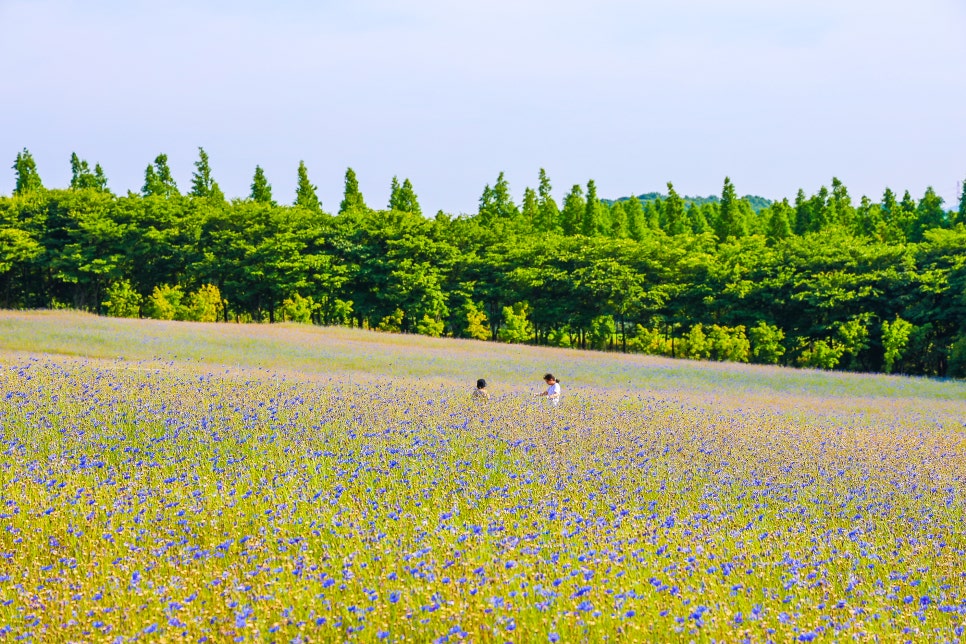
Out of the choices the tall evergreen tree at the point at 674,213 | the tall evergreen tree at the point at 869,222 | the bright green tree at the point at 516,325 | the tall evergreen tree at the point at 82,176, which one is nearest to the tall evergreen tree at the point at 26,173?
the tall evergreen tree at the point at 82,176

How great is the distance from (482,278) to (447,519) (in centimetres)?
5258

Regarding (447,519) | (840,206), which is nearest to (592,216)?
(840,206)

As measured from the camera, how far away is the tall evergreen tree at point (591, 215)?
74.1m

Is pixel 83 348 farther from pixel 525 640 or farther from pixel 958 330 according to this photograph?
pixel 958 330

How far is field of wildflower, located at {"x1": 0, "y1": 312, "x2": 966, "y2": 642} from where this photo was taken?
4.88m

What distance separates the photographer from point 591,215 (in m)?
74.2

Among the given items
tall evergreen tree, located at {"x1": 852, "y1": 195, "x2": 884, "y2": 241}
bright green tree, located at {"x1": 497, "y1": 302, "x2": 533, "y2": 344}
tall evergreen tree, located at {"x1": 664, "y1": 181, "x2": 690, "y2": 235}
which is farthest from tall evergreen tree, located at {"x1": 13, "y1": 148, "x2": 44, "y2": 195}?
tall evergreen tree, located at {"x1": 852, "y1": 195, "x2": 884, "y2": 241}

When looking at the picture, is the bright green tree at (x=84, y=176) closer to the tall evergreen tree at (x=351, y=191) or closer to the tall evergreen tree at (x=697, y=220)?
the tall evergreen tree at (x=351, y=191)

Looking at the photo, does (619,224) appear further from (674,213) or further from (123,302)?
(123,302)

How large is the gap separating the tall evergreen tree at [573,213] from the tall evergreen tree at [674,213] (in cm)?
907

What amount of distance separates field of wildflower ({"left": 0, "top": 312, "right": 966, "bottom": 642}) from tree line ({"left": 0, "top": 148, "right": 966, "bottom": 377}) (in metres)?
38.5

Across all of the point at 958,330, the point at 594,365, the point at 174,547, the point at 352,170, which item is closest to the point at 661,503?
the point at 174,547

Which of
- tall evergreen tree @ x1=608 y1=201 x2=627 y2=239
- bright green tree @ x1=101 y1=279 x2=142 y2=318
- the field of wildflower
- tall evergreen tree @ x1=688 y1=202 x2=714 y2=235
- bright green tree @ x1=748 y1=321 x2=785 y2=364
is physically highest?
tall evergreen tree @ x1=688 y1=202 x2=714 y2=235

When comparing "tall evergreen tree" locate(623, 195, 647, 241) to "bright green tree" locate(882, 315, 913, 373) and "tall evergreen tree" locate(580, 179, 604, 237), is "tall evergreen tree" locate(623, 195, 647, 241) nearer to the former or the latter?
"tall evergreen tree" locate(580, 179, 604, 237)
